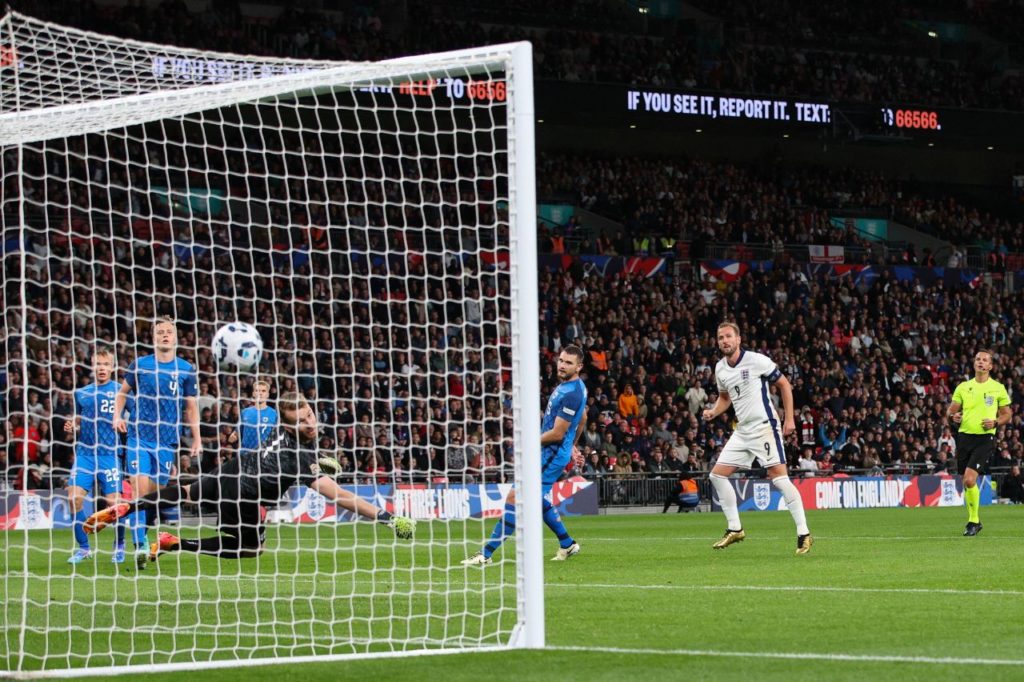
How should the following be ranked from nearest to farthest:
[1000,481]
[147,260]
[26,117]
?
1. [26,117]
2. [147,260]
3. [1000,481]

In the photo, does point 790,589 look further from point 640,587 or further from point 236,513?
point 236,513

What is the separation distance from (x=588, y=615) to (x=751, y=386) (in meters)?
5.88

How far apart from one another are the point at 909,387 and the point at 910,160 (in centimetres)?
1402

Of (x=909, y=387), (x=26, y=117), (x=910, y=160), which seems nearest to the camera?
(x=26, y=117)

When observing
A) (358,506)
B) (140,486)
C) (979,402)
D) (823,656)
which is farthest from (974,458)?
(823,656)

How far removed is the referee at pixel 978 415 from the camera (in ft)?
56.2

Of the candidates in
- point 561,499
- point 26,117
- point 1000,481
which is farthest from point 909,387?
point 26,117

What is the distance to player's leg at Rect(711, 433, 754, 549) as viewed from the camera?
14.7 metres

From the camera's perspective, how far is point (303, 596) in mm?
10305

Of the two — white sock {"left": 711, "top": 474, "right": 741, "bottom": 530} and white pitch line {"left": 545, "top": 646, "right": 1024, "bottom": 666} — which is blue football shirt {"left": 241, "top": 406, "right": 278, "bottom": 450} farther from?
white sock {"left": 711, "top": 474, "right": 741, "bottom": 530}

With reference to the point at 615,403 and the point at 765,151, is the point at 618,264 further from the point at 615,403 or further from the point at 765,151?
the point at 765,151

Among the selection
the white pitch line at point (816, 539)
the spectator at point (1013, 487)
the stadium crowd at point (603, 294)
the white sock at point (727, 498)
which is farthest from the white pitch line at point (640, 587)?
the spectator at point (1013, 487)

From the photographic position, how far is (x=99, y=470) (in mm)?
14016

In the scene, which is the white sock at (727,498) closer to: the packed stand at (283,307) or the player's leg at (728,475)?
the player's leg at (728,475)
